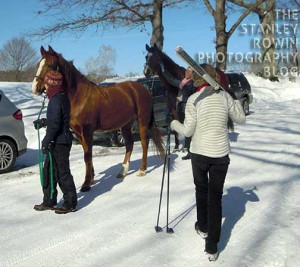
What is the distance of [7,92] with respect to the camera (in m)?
20.3

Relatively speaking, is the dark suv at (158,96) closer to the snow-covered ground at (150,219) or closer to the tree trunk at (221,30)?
the snow-covered ground at (150,219)

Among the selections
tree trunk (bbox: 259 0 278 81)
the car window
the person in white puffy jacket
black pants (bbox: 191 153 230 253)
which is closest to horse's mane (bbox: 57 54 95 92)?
the person in white puffy jacket

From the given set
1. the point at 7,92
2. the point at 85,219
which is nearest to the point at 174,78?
the point at 85,219

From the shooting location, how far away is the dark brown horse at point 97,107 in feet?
20.3

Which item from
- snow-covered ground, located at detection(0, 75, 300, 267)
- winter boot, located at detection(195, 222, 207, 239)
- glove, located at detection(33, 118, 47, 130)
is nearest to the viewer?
snow-covered ground, located at detection(0, 75, 300, 267)

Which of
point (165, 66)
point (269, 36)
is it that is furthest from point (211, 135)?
point (269, 36)

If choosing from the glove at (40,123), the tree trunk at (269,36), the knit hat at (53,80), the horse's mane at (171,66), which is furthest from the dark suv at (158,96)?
the tree trunk at (269,36)

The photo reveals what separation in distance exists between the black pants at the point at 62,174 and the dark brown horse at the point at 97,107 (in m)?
1.01

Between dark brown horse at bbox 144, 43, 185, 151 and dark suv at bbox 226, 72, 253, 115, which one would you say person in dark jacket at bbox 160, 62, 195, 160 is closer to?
dark brown horse at bbox 144, 43, 185, 151

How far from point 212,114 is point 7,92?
1831cm

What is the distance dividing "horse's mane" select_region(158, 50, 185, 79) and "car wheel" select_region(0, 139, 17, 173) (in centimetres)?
365

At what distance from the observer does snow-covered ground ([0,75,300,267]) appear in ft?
13.2

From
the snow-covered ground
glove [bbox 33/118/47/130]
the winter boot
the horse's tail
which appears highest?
glove [bbox 33/118/47/130]

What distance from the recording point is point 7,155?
27.2ft
